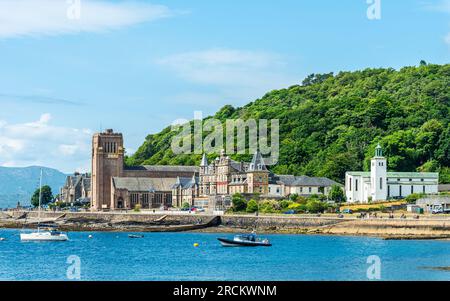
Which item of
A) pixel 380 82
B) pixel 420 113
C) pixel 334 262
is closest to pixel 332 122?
pixel 420 113

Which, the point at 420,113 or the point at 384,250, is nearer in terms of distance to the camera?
the point at 384,250

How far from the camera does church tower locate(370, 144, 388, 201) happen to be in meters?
112

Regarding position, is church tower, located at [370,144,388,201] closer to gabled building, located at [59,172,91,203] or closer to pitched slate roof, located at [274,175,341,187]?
pitched slate roof, located at [274,175,341,187]

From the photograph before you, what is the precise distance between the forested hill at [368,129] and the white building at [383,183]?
12.0 meters

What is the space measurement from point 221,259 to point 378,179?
1992 inches

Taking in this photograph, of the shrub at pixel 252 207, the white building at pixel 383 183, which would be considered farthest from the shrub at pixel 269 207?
the white building at pixel 383 183

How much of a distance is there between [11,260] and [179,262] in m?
13.3

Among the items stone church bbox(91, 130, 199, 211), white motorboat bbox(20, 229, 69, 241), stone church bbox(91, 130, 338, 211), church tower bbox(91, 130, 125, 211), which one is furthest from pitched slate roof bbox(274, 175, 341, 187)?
white motorboat bbox(20, 229, 69, 241)

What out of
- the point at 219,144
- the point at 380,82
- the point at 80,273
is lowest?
the point at 80,273

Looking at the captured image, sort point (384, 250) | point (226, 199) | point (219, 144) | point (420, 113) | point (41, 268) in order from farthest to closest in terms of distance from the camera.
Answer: point (219, 144), point (420, 113), point (226, 199), point (384, 250), point (41, 268)

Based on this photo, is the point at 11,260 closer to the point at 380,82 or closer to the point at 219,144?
the point at 219,144

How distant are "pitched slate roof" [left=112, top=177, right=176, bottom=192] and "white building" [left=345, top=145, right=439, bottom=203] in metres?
40.2

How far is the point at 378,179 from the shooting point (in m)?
112
